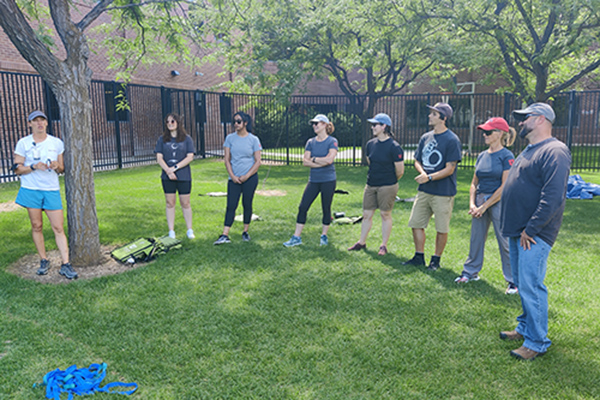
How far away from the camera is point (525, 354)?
3.50 metres

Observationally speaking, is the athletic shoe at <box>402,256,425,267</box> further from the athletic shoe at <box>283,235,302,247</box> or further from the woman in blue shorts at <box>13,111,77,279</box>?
the woman in blue shorts at <box>13,111,77,279</box>

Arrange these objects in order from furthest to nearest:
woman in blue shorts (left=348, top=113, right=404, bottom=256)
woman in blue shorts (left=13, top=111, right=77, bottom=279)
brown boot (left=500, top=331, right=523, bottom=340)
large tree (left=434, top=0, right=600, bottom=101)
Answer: large tree (left=434, top=0, right=600, bottom=101) → woman in blue shorts (left=348, top=113, right=404, bottom=256) → woman in blue shorts (left=13, top=111, right=77, bottom=279) → brown boot (left=500, top=331, right=523, bottom=340)

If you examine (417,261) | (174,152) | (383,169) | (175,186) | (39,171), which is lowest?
(417,261)

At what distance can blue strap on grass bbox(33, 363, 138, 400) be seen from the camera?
9.94ft

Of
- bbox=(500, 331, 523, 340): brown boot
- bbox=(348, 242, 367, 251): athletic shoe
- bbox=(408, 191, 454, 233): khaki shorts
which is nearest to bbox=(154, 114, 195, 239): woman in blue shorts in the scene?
bbox=(348, 242, 367, 251): athletic shoe

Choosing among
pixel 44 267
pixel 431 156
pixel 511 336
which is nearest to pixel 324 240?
pixel 431 156

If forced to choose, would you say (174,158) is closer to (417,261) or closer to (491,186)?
(417,261)

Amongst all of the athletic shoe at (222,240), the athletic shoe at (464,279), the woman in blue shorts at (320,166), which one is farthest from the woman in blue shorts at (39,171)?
the athletic shoe at (464,279)

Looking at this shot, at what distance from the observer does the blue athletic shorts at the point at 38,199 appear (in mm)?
5027

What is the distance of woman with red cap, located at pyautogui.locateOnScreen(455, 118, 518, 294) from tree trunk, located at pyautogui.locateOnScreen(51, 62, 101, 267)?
452 cm

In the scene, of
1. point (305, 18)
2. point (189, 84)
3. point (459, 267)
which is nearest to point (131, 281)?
point (459, 267)

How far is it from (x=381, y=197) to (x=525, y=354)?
2877 mm

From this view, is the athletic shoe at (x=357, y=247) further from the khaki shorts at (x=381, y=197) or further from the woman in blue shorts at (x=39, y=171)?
the woman in blue shorts at (x=39, y=171)

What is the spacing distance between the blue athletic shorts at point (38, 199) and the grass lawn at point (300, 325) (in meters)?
0.87
